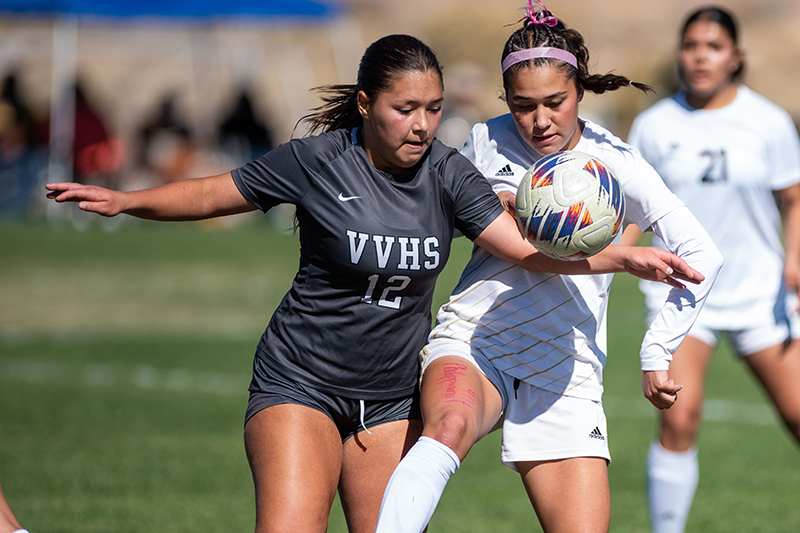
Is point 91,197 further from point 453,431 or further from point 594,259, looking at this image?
point 594,259

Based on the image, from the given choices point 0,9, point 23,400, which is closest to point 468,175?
point 23,400

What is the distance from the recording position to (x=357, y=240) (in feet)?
11.7

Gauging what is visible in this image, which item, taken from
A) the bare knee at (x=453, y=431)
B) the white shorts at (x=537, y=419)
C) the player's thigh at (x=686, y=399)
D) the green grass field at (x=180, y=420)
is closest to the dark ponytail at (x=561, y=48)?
the white shorts at (x=537, y=419)

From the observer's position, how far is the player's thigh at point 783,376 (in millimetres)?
5238

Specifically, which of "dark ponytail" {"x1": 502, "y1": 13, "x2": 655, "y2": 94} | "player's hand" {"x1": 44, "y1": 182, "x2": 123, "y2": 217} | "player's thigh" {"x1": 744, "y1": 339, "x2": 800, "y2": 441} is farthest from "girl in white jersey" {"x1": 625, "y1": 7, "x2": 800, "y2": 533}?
"player's hand" {"x1": 44, "y1": 182, "x2": 123, "y2": 217}

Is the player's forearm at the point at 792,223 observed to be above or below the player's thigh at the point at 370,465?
above

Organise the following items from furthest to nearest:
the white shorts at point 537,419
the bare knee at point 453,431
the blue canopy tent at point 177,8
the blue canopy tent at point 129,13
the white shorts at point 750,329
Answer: the blue canopy tent at point 129,13
the blue canopy tent at point 177,8
the white shorts at point 750,329
the white shorts at point 537,419
the bare knee at point 453,431

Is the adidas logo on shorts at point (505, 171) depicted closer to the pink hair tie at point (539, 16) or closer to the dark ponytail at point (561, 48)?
the dark ponytail at point (561, 48)

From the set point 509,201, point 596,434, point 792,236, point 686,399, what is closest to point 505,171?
point 509,201

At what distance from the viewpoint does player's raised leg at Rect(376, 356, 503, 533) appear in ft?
10.6

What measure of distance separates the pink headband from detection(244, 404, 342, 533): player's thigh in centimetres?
149

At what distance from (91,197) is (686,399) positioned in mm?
3149

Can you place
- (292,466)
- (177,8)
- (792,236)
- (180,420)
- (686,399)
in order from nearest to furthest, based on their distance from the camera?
(292,466), (686,399), (792,236), (180,420), (177,8)

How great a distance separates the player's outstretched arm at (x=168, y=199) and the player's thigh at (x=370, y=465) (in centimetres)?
99
